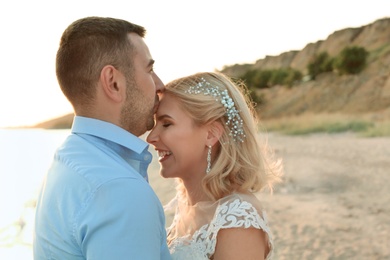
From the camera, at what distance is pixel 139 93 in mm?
2305

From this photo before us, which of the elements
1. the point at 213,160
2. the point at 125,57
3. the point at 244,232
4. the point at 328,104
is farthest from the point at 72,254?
the point at 328,104

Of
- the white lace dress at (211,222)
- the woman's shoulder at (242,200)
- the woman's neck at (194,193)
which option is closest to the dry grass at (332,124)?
the woman's neck at (194,193)

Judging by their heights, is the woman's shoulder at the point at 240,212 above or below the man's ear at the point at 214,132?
below

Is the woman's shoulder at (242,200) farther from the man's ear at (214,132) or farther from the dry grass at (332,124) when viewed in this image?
the dry grass at (332,124)

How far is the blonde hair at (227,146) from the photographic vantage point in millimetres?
2943

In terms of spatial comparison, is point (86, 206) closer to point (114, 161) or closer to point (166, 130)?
point (114, 161)

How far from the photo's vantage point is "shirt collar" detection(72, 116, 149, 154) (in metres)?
2.18

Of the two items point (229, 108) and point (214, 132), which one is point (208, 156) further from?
point (229, 108)

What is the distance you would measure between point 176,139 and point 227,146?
0.83 feet

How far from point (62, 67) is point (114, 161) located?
1.68 ft

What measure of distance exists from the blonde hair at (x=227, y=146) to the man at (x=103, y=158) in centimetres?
48

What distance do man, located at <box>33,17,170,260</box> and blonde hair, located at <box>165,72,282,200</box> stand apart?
0.48 m

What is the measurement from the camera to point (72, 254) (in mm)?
1994

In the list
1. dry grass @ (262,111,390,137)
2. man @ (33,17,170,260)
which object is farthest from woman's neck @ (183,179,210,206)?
dry grass @ (262,111,390,137)
